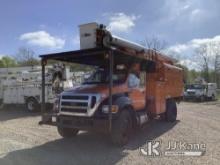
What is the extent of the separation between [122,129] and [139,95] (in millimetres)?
1901

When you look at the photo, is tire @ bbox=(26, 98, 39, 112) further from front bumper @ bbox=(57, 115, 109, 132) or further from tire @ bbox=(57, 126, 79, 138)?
front bumper @ bbox=(57, 115, 109, 132)

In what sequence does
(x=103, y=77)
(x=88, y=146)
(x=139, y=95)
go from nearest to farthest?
(x=88, y=146) → (x=103, y=77) → (x=139, y=95)

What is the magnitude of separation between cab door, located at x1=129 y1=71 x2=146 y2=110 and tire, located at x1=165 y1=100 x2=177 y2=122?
3027 millimetres

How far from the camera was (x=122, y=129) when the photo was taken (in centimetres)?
812

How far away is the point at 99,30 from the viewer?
7750 millimetres

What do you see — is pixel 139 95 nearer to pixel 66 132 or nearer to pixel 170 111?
pixel 66 132

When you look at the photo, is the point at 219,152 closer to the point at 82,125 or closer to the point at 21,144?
the point at 82,125

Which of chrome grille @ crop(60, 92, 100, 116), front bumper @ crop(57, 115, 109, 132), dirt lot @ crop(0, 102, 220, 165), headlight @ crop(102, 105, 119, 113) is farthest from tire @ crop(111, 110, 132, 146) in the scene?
chrome grille @ crop(60, 92, 100, 116)

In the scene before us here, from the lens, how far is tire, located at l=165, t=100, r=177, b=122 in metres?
12.9

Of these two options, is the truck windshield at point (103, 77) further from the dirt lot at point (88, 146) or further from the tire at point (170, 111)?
the tire at point (170, 111)

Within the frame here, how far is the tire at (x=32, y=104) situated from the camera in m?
16.4

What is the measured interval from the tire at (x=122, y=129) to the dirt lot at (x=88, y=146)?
21 cm

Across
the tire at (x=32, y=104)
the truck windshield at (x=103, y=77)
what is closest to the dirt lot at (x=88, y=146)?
the truck windshield at (x=103, y=77)

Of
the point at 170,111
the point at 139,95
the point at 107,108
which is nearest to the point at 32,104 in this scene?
the point at 170,111
